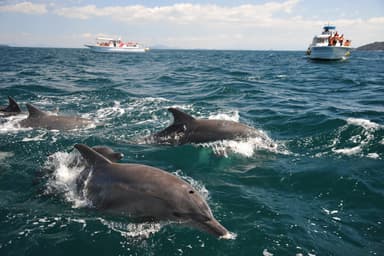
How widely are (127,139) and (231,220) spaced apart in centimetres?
737

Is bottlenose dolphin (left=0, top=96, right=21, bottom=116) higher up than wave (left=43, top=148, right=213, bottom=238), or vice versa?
bottlenose dolphin (left=0, top=96, right=21, bottom=116)

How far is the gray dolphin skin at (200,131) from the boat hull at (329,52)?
5122 centimetres

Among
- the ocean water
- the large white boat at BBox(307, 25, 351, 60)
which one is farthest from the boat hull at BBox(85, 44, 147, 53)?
the ocean water

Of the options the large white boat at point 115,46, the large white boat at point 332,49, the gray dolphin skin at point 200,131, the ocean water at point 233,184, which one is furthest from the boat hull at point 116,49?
the gray dolphin skin at point 200,131

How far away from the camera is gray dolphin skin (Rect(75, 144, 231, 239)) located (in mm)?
6410

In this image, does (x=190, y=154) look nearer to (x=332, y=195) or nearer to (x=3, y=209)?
(x=332, y=195)

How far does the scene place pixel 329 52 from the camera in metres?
57.9

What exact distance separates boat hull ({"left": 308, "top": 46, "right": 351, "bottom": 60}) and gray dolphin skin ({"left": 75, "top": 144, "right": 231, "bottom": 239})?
5681 centimetres

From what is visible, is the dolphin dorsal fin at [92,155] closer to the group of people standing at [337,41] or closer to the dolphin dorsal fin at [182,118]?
the dolphin dorsal fin at [182,118]

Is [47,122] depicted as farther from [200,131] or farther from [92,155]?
[92,155]

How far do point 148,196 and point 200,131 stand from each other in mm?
5535

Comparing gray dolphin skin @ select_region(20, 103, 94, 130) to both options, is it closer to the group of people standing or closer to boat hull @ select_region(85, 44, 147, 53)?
the group of people standing

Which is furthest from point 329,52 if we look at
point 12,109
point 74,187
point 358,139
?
point 74,187

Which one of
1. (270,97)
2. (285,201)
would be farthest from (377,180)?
(270,97)
